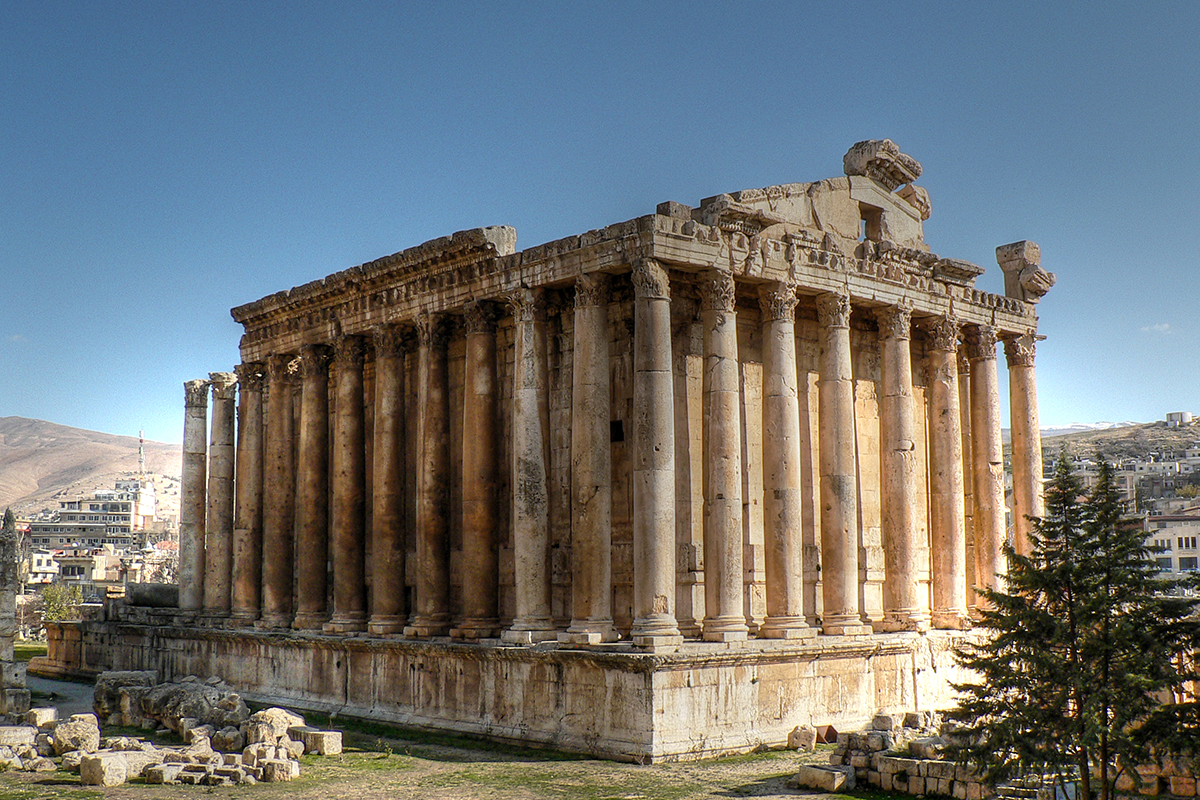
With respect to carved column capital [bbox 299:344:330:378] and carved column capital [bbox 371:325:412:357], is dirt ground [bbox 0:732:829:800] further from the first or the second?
carved column capital [bbox 299:344:330:378]

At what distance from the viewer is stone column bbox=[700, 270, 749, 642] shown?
67.9 feet

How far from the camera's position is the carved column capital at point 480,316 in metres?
24.5

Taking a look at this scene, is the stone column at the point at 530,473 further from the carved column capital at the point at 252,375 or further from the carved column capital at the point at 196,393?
the carved column capital at the point at 196,393

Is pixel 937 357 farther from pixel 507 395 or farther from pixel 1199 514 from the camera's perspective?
pixel 1199 514

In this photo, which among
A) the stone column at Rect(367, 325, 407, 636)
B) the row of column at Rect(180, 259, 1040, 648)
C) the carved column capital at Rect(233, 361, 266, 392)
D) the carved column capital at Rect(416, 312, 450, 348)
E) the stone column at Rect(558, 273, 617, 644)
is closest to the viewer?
the row of column at Rect(180, 259, 1040, 648)

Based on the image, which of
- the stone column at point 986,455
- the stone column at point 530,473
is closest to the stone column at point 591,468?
the stone column at point 530,473

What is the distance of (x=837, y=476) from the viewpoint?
23344 mm

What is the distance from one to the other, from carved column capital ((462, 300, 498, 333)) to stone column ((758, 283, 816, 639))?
5.47 meters

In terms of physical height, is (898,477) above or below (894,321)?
below

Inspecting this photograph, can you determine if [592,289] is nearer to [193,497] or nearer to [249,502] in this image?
[249,502]

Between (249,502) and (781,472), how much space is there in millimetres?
16112

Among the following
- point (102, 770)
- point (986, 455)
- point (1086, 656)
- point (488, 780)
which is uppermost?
point (986, 455)

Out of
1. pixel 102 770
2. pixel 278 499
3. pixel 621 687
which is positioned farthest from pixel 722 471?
pixel 278 499

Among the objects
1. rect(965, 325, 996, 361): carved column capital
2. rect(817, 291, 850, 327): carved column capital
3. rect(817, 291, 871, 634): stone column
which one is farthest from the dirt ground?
rect(965, 325, 996, 361): carved column capital
